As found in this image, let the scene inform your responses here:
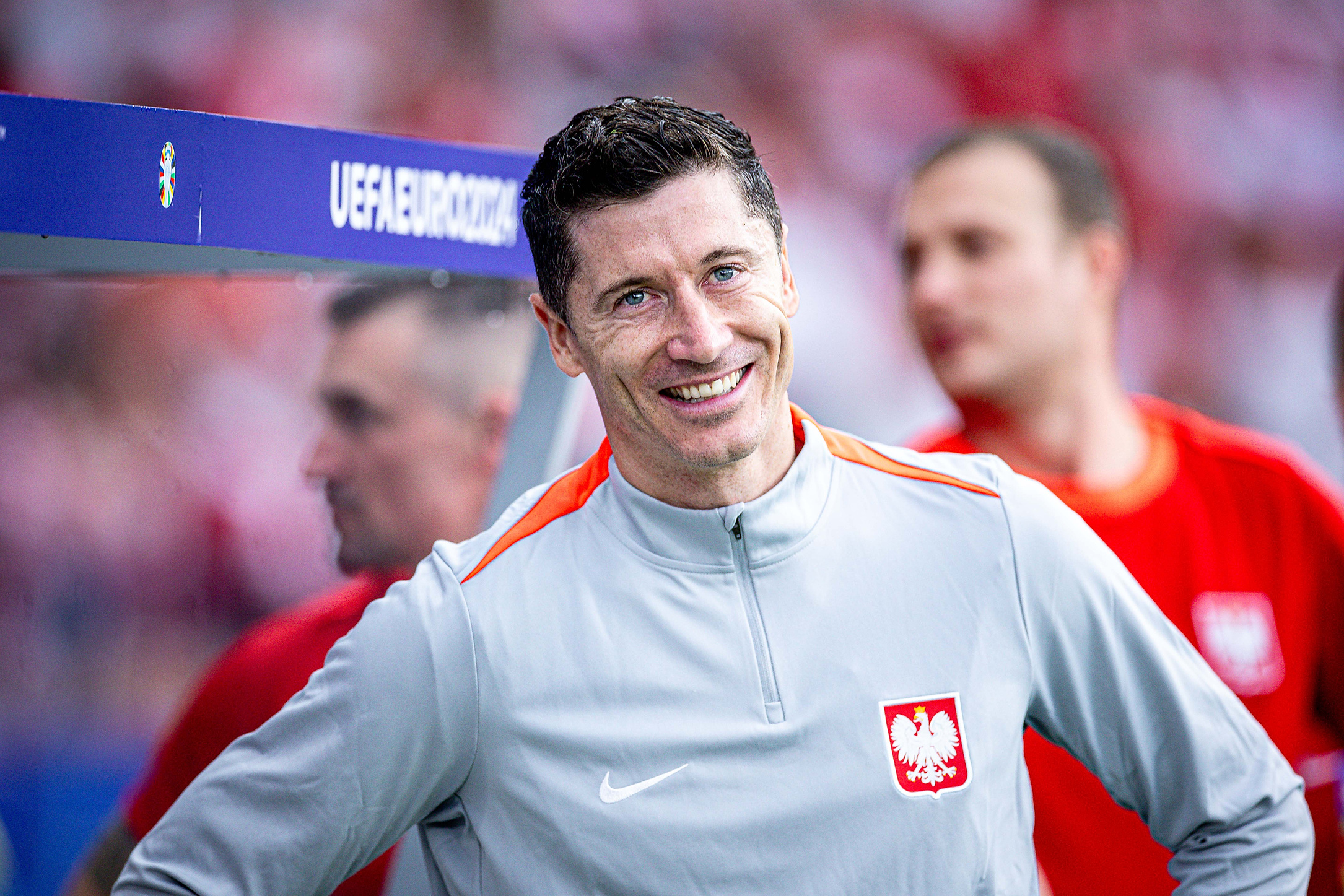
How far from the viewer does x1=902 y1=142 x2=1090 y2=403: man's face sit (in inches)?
91.0

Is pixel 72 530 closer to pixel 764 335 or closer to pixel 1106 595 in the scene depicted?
pixel 764 335

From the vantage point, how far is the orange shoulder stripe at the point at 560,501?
1218 mm

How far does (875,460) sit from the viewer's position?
50.7 inches

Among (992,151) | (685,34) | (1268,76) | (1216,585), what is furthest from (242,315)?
(1268,76)

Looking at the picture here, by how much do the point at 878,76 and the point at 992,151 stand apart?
193 centimetres

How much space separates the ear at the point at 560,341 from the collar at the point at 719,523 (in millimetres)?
120

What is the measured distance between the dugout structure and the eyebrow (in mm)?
350

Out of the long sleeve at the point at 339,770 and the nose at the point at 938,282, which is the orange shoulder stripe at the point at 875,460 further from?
the nose at the point at 938,282

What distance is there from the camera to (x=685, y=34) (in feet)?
12.6

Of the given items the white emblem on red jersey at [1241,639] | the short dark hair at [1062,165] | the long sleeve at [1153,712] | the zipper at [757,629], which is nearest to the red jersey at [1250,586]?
the white emblem on red jersey at [1241,639]

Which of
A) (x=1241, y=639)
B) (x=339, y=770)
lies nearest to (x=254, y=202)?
(x=339, y=770)

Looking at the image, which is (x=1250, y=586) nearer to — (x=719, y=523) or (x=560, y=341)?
(x=719, y=523)

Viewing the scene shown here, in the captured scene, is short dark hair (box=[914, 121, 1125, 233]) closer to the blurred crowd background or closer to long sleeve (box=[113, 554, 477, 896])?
the blurred crowd background

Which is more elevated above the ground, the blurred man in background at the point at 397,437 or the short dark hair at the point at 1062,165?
the short dark hair at the point at 1062,165
